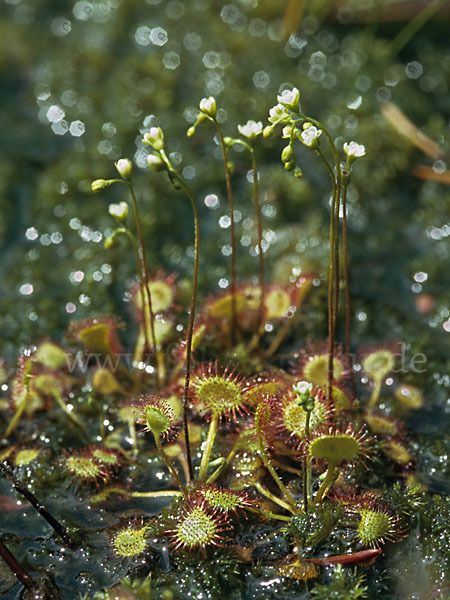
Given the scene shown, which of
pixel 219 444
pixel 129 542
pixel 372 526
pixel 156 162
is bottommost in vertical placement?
pixel 129 542

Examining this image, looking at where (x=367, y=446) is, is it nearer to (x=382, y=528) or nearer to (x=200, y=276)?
(x=382, y=528)

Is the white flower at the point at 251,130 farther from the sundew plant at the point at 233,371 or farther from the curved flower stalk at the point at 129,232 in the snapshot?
the curved flower stalk at the point at 129,232

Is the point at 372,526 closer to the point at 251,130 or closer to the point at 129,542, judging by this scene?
the point at 129,542

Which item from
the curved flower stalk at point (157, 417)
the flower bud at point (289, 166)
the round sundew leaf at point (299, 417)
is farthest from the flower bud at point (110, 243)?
the round sundew leaf at point (299, 417)

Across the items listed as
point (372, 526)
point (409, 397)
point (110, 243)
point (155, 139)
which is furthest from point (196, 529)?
point (155, 139)

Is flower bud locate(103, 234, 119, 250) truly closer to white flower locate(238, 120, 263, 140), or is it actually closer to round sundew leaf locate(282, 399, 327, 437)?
white flower locate(238, 120, 263, 140)

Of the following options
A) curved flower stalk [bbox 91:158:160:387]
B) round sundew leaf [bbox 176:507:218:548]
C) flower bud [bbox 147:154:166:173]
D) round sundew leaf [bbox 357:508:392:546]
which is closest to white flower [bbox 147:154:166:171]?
flower bud [bbox 147:154:166:173]
